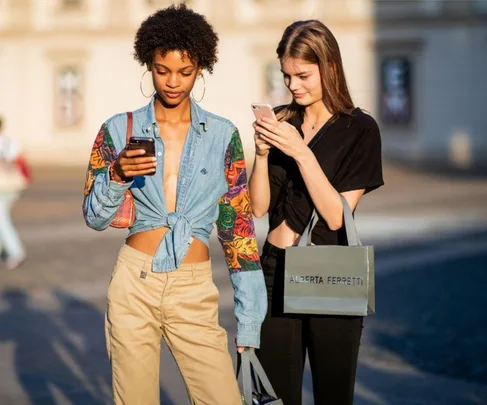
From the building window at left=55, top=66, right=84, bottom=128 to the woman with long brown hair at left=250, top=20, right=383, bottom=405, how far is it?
37.5 m

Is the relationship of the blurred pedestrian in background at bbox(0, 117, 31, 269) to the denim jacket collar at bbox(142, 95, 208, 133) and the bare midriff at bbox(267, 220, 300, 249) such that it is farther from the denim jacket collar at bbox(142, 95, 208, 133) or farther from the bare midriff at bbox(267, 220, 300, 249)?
the denim jacket collar at bbox(142, 95, 208, 133)

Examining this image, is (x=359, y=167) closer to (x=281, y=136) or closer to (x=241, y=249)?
(x=281, y=136)

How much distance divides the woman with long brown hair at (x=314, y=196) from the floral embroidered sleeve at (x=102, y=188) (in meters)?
0.53

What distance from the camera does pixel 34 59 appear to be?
1614 inches

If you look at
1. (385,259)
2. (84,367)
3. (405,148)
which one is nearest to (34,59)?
(405,148)

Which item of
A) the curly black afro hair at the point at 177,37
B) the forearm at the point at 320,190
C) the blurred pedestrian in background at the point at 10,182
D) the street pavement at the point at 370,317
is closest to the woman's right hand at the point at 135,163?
the curly black afro hair at the point at 177,37

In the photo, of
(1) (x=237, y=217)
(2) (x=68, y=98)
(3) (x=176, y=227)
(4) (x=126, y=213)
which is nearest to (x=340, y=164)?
(1) (x=237, y=217)

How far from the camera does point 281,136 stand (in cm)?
368

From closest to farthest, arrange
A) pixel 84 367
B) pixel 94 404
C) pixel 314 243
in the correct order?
pixel 314 243
pixel 94 404
pixel 84 367

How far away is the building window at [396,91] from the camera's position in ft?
124

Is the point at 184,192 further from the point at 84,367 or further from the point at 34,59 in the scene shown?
the point at 34,59

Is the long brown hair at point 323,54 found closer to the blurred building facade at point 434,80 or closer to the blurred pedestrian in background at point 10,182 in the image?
the blurred pedestrian in background at point 10,182

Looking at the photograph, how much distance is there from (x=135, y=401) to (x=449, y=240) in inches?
443

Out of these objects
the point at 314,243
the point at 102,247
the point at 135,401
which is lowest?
the point at 102,247
